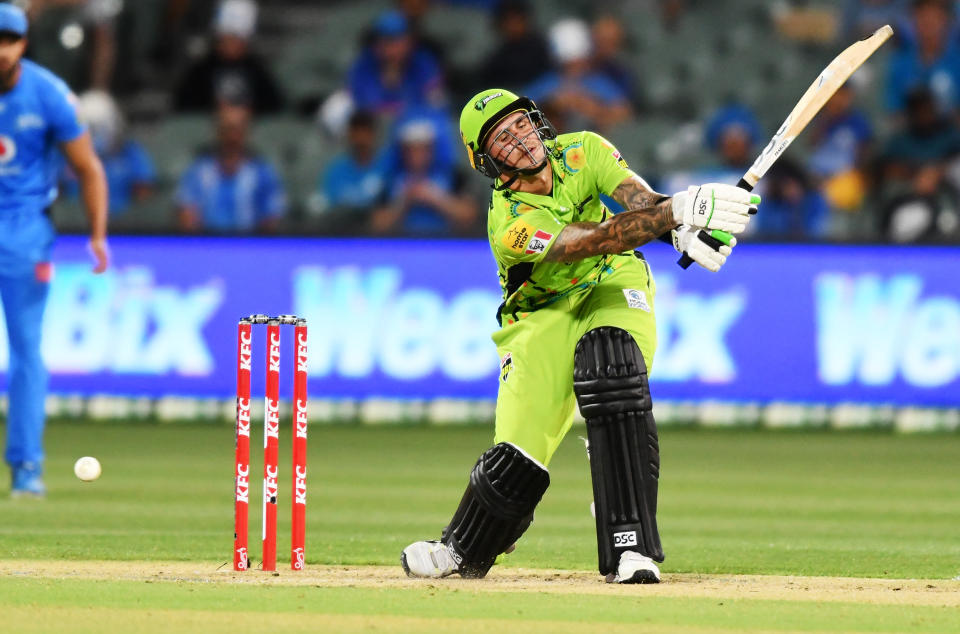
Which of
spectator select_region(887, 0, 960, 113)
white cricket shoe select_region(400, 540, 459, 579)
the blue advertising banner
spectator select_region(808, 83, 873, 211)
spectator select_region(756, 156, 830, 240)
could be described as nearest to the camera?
white cricket shoe select_region(400, 540, 459, 579)

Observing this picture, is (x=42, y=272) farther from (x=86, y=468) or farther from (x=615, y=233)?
(x=615, y=233)

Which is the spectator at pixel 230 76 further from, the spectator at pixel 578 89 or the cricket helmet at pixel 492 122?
the cricket helmet at pixel 492 122

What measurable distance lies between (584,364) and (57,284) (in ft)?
26.1

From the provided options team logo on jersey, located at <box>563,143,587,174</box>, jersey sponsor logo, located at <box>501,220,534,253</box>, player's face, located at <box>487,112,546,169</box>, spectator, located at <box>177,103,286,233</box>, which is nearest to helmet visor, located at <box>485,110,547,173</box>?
player's face, located at <box>487,112,546,169</box>

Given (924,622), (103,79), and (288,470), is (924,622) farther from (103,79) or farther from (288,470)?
(103,79)

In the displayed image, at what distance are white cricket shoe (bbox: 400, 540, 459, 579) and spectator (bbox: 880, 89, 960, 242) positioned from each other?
27.0ft

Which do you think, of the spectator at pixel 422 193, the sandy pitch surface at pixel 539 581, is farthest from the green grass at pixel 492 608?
the spectator at pixel 422 193

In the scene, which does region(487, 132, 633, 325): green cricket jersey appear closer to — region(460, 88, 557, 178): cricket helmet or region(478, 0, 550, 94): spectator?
region(460, 88, 557, 178): cricket helmet

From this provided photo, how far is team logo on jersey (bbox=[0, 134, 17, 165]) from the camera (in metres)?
8.89

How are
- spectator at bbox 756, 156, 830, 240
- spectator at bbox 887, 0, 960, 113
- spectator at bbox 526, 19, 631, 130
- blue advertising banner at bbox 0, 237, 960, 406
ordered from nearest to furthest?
blue advertising banner at bbox 0, 237, 960, 406, spectator at bbox 756, 156, 830, 240, spectator at bbox 526, 19, 631, 130, spectator at bbox 887, 0, 960, 113

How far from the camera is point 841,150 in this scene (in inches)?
601

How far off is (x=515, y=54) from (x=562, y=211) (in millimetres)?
9646

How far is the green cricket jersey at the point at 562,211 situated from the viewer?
6.45 m

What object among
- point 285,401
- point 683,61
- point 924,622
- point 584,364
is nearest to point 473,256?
point 285,401
